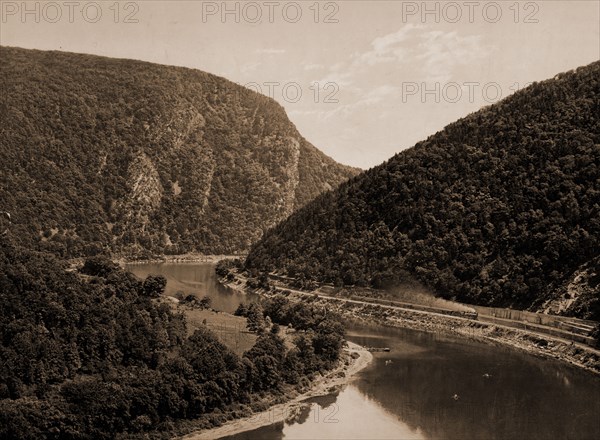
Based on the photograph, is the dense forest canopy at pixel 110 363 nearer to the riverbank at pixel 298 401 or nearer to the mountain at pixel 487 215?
the riverbank at pixel 298 401

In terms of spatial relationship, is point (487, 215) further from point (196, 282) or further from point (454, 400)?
point (196, 282)

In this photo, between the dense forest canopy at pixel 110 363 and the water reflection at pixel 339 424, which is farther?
the water reflection at pixel 339 424

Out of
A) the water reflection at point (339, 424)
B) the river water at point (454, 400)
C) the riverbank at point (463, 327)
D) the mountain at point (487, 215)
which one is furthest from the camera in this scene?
the mountain at point (487, 215)

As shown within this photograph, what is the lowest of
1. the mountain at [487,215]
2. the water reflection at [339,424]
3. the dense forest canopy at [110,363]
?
the water reflection at [339,424]

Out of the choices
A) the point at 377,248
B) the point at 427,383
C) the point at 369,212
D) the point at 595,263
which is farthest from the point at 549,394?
the point at 369,212

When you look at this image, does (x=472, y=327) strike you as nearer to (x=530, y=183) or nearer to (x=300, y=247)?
(x=530, y=183)

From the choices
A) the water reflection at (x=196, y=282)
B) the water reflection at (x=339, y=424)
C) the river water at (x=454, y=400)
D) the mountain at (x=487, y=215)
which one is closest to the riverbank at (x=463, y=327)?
the river water at (x=454, y=400)

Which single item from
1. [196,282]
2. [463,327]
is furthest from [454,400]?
[196,282]
